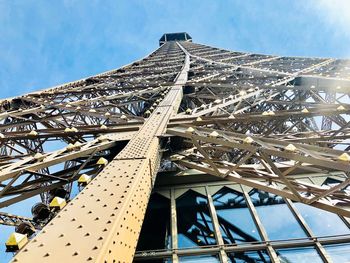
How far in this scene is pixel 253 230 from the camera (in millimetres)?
5797

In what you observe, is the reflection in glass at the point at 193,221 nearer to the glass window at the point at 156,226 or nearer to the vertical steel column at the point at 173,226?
the vertical steel column at the point at 173,226

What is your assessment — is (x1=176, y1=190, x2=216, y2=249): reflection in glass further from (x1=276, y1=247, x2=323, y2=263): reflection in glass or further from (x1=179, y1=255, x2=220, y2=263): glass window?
(x1=276, y1=247, x2=323, y2=263): reflection in glass

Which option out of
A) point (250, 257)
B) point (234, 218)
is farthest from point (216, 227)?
point (250, 257)

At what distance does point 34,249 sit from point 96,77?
19.1m

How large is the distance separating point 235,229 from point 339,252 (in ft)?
5.21

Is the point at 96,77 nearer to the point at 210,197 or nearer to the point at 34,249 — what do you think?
the point at 210,197

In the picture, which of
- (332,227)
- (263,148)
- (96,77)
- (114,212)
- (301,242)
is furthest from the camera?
(96,77)

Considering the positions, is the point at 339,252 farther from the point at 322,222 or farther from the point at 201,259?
the point at 201,259

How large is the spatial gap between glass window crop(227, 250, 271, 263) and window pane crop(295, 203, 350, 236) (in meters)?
1.05

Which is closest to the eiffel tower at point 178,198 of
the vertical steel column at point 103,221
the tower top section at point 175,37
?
the vertical steel column at point 103,221

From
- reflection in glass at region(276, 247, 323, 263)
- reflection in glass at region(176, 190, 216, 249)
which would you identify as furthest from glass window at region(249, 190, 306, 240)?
reflection in glass at region(176, 190, 216, 249)

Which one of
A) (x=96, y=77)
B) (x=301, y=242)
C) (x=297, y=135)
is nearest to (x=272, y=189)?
(x=301, y=242)

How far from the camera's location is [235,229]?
19.3 ft

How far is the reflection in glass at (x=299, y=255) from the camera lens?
491 cm
